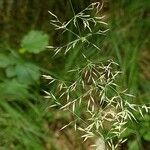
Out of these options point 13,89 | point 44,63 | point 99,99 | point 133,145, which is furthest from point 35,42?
point 133,145

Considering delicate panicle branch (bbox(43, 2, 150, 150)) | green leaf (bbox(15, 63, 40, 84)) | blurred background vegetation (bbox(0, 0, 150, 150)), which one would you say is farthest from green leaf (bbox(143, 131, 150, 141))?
green leaf (bbox(15, 63, 40, 84))

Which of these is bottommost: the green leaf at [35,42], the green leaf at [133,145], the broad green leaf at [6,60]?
the green leaf at [133,145]

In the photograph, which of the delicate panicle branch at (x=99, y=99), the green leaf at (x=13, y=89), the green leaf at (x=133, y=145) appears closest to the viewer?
the delicate panicle branch at (x=99, y=99)

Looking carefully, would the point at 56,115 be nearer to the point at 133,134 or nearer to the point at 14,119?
the point at 14,119

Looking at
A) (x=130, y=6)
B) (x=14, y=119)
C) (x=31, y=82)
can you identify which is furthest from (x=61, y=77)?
(x=130, y=6)

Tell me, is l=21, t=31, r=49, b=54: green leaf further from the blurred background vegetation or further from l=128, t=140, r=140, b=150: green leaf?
l=128, t=140, r=140, b=150: green leaf

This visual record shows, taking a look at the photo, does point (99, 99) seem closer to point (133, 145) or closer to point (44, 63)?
point (133, 145)

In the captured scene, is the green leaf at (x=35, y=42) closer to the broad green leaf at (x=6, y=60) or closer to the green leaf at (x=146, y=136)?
the broad green leaf at (x=6, y=60)

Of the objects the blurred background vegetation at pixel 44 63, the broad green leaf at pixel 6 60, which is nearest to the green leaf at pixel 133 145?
the blurred background vegetation at pixel 44 63
